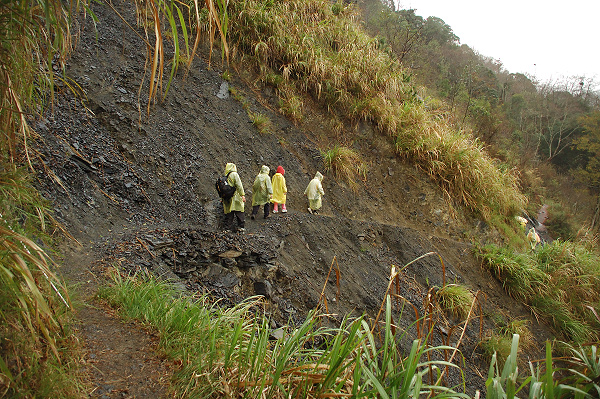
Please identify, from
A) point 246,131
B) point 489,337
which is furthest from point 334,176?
point 489,337

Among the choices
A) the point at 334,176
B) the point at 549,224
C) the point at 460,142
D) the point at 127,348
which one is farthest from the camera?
the point at 549,224

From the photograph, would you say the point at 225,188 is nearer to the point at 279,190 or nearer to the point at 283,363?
the point at 279,190

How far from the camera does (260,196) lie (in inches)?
290

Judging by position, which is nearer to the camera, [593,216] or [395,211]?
[395,211]

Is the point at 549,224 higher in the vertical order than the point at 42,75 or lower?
lower

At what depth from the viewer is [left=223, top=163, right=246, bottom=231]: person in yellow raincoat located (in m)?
6.62

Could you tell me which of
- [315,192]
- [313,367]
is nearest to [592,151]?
[315,192]

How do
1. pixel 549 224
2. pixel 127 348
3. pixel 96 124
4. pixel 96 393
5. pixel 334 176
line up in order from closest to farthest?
1. pixel 96 393
2. pixel 127 348
3. pixel 96 124
4. pixel 334 176
5. pixel 549 224

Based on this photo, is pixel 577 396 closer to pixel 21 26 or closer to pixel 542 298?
pixel 21 26

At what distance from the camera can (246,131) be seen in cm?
912

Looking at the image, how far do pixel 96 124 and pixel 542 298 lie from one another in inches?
429

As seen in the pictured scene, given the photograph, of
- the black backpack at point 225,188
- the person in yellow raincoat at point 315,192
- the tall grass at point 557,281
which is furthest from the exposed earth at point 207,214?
the black backpack at point 225,188

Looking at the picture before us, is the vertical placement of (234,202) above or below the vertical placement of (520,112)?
below

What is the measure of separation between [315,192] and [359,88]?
4.67 m
